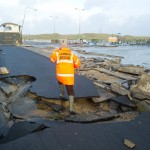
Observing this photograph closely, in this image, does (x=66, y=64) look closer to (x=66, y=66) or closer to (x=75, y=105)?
(x=66, y=66)

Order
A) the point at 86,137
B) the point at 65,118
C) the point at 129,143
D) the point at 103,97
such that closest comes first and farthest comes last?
1. the point at 129,143
2. the point at 86,137
3. the point at 65,118
4. the point at 103,97

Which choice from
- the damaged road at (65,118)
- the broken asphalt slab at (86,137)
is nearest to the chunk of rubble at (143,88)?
the damaged road at (65,118)

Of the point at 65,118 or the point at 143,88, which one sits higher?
the point at 143,88

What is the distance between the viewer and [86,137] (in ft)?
17.8

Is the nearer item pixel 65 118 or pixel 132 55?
pixel 65 118

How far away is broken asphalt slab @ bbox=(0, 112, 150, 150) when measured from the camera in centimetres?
499

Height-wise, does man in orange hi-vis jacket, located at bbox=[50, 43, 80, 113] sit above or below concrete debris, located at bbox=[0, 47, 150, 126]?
above

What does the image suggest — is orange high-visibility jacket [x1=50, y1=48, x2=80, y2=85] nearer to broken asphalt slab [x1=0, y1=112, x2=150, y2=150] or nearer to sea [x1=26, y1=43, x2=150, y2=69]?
broken asphalt slab [x1=0, y1=112, x2=150, y2=150]

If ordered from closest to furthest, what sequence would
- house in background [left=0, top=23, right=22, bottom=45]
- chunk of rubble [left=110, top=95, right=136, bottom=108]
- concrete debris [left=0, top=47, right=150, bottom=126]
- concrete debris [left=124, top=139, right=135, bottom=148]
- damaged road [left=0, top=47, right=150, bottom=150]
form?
concrete debris [left=124, top=139, right=135, bottom=148] → damaged road [left=0, top=47, right=150, bottom=150] → concrete debris [left=0, top=47, right=150, bottom=126] → chunk of rubble [left=110, top=95, right=136, bottom=108] → house in background [left=0, top=23, right=22, bottom=45]

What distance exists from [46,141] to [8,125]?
5.65 ft

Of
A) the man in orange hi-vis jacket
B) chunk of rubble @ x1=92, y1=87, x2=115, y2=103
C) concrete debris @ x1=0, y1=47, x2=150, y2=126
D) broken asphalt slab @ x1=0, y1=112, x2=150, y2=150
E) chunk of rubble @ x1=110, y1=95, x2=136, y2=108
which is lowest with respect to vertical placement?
concrete debris @ x1=0, y1=47, x2=150, y2=126

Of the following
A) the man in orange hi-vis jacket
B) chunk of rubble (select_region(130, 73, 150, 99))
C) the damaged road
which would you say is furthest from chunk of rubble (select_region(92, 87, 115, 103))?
the man in orange hi-vis jacket

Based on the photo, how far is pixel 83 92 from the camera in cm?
895

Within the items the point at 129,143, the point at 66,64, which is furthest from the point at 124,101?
the point at 129,143
